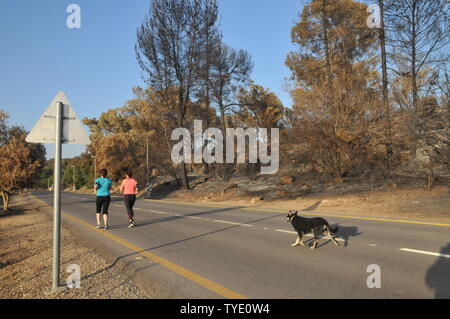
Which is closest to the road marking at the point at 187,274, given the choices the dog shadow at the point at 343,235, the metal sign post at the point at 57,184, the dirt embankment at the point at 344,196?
the metal sign post at the point at 57,184

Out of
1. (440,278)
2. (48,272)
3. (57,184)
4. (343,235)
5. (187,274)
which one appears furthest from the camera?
(343,235)

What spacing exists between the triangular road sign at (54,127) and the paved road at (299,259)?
104 inches

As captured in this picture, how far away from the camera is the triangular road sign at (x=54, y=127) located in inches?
188

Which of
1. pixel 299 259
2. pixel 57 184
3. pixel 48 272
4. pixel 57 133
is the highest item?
pixel 57 133

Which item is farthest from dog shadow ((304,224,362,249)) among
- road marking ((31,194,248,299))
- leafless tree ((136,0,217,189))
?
leafless tree ((136,0,217,189))

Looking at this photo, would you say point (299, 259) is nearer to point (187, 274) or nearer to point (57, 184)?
point (187, 274)

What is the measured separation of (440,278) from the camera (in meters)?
5.06

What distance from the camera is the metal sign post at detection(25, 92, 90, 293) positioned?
4762 millimetres

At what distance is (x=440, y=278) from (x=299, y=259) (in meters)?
2.19

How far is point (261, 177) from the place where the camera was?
3056 centimetres

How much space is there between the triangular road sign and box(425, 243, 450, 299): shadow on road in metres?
5.11

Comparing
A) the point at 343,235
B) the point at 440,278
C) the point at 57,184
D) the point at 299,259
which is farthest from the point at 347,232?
the point at 57,184

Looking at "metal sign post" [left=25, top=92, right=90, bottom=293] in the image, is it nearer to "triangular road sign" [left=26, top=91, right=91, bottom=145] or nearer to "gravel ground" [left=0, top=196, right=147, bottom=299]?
"triangular road sign" [left=26, top=91, right=91, bottom=145]
